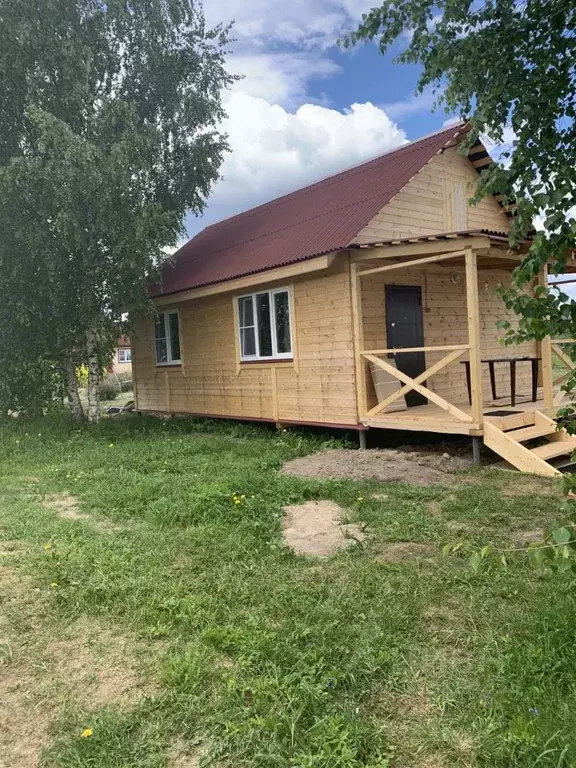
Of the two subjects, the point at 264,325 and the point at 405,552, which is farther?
the point at 264,325

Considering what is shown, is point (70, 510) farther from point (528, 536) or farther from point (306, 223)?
point (306, 223)

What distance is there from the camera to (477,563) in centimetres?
168

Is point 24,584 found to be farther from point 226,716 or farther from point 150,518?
point 226,716

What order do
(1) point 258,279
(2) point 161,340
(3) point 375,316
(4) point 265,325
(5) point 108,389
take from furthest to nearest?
(5) point 108,389 < (2) point 161,340 < (4) point 265,325 < (1) point 258,279 < (3) point 375,316

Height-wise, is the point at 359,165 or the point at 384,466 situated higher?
the point at 359,165

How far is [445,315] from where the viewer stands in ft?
35.2

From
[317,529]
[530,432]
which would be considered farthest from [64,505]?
[530,432]

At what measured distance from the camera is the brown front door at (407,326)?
32.4 ft

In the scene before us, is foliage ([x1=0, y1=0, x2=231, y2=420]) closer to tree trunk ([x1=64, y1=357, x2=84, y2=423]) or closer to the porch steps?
tree trunk ([x1=64, y1=357, x2=84, y2=423])

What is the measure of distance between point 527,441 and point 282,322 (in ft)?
14.8

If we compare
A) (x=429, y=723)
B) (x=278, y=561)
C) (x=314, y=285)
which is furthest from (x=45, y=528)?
(x=314, y=285)

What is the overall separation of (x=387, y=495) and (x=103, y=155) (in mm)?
7932

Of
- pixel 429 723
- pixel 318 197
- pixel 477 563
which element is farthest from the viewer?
pixel 318 197

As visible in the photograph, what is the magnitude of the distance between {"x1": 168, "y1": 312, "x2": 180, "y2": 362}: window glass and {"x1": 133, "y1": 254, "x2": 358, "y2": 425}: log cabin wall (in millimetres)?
252
